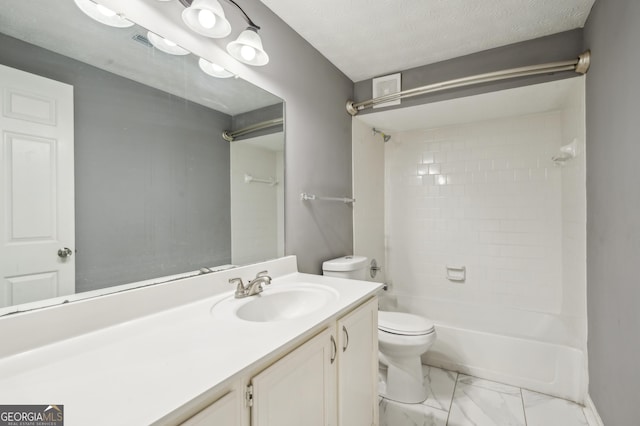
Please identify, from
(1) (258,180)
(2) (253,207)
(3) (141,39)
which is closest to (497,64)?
(1) (258,180)

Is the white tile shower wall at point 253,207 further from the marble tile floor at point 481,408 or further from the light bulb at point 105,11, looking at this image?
the marble tile floor at point 481,408

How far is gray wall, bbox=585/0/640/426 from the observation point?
1.11m

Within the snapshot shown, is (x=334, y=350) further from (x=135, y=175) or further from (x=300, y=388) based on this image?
(x=135, y=175)

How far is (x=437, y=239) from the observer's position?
285cm

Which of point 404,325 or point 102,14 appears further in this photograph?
point 404,325

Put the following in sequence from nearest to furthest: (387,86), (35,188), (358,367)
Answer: (35,188), (358,367), (387,86)

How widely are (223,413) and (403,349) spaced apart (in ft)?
4.66

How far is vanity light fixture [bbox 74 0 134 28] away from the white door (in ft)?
0.93

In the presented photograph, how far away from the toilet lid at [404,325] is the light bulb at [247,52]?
1.77 meters

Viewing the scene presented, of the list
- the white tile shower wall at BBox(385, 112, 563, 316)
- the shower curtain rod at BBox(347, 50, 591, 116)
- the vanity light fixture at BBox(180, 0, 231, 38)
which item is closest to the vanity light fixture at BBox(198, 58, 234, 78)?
the vanity light fixture at BBox(180, 0, 231, 38)

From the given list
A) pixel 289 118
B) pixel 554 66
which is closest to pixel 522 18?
pixel 554 66

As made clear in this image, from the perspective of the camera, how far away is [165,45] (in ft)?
3.69

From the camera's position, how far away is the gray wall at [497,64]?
176 centimetres

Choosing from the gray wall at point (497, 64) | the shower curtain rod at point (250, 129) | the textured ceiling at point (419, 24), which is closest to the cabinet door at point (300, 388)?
the shower curtain rod at point (250, 129)
